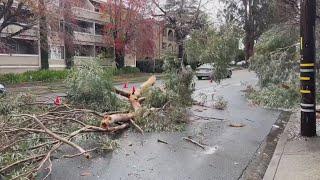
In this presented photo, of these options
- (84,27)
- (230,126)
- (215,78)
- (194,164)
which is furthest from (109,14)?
(194,164)

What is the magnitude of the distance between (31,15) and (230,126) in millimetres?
22516

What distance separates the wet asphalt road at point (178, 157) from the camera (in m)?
7.20

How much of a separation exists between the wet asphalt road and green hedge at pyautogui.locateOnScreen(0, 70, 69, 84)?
21945mm

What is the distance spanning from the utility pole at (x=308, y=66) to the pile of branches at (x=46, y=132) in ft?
11.8

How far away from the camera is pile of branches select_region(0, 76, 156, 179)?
7.08 m

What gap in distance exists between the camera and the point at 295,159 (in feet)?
25.5

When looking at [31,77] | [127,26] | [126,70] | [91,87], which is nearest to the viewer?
[91,87]

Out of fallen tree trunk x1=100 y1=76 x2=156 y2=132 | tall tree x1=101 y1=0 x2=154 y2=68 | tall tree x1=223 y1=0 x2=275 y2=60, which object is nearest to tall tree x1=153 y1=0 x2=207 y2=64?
tall tree x1=101 y1=0 x2=154 y2=68

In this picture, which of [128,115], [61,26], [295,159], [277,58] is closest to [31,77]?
[61,26]

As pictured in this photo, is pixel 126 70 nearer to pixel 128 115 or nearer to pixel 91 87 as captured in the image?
pixel 91 87

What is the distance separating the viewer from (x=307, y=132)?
9.87m

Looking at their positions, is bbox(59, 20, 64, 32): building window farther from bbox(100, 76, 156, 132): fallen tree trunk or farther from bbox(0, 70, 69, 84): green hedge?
bbox(100, 76, 156, 132): fallen tree trunk

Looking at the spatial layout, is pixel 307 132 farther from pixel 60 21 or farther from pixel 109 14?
pixel 109 14

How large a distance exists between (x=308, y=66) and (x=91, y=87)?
5.72 meters
